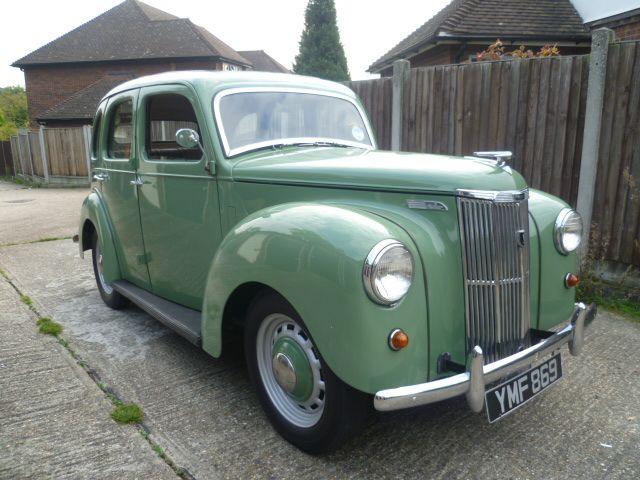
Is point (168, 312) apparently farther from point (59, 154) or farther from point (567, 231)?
point (59, 154)

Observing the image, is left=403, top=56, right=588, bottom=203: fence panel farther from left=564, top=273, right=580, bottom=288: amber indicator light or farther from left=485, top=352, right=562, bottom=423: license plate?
left=485, top=352, right=562, bottom=423: license plate

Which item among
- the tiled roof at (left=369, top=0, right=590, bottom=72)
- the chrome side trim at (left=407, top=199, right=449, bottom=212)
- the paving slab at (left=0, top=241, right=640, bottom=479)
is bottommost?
the paving slab at (left=0, top=241, right=640, bottom=479)

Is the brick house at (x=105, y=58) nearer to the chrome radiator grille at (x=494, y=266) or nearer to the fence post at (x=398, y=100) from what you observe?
the fence post at (x=398, y=100)

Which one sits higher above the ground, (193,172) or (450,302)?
(193,172)

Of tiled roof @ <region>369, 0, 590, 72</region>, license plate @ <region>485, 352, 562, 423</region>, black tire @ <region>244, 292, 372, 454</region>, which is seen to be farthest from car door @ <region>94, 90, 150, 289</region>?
tiled roof @ <region>369, 0, 590, 72</region>

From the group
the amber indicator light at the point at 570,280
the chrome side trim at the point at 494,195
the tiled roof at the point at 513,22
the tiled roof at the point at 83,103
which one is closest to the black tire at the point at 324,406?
the chrome side trim at the point at 494,195

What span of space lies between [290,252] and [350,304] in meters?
0.41

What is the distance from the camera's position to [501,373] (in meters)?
2.20

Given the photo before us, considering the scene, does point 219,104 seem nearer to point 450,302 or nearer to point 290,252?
point 290,252

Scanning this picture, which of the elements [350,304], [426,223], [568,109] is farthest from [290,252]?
[568,109]

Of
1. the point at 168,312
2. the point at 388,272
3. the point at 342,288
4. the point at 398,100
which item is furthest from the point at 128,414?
the point at 398,100

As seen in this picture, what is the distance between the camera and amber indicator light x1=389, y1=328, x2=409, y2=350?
80.6 inches

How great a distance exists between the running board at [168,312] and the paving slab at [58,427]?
565mm

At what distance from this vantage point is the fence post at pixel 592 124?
14.6 ft
